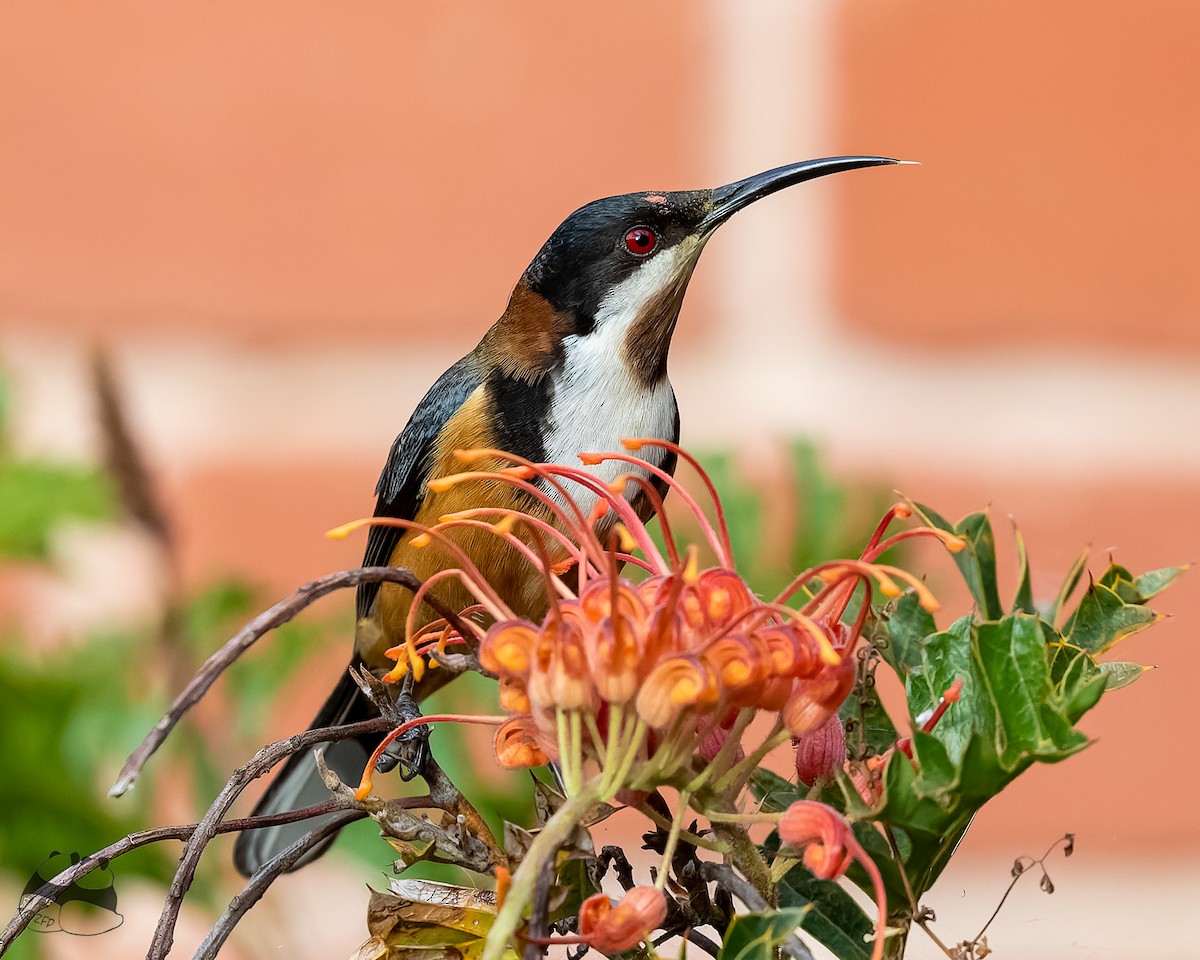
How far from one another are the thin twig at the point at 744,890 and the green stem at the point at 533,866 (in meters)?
0.03

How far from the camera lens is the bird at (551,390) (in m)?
0.62

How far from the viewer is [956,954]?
284 millimetres

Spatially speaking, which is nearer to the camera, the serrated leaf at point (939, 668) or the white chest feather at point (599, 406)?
the serrated leaf at point (939, 668)

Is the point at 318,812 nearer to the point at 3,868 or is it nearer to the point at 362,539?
the point at 3,868

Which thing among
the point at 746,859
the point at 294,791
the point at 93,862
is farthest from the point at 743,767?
the point at 294,791

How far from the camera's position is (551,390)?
641mm

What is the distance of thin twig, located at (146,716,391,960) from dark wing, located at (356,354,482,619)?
1.38 ft

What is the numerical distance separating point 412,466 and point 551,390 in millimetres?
99

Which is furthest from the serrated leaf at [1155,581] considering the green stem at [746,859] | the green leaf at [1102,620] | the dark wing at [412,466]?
the dark wing at [412,466]

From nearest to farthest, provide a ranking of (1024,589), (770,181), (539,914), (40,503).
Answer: (539,914)
(1024,589)
(770,181)
(40,503)

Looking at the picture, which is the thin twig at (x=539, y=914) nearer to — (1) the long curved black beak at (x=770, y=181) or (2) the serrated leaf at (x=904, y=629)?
(2) the serrated leaf at (x=904, y=629)

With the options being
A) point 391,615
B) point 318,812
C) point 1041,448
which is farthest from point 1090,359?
point 318,812

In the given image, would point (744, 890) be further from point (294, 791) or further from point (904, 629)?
point (294, 791)

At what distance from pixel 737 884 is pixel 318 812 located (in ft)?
0.28
